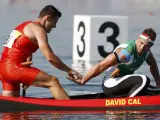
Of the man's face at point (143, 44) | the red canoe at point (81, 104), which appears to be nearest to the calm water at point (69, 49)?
the red canoe at point (81, 104)

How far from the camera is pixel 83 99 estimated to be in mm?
14242

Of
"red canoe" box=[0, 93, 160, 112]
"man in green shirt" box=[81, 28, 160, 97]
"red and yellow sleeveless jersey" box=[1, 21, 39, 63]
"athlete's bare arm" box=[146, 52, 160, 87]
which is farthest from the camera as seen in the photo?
"athlete's bare arm" box=[146, 52, 160, 87]

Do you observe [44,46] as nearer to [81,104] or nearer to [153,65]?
[81,104]

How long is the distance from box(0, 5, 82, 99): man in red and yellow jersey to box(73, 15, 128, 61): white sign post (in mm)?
9979

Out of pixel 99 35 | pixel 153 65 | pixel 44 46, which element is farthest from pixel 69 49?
pixel 44 46

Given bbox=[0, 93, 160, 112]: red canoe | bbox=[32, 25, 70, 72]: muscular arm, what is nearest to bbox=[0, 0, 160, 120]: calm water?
bbox=[0, 93, 160, 112]: red canoe

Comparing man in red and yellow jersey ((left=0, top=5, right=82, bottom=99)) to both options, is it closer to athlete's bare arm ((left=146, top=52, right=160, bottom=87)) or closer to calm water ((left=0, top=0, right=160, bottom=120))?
calm water ((left=0, top=0, right=160, bottom=120))

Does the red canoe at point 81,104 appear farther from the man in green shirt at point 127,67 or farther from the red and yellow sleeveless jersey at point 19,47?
the red and yellow sleeveless jersey at point 19,47

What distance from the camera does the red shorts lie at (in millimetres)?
14047

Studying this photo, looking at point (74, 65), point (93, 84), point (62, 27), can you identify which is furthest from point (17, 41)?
point (62, 27)

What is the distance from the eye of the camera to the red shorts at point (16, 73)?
1405 cm

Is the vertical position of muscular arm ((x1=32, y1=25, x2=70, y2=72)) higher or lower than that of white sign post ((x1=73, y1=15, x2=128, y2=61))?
lower

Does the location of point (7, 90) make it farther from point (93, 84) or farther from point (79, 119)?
point (93, 84)

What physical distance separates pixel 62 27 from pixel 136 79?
24096 mm
